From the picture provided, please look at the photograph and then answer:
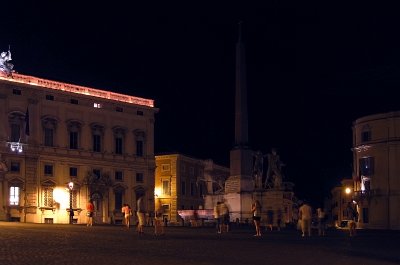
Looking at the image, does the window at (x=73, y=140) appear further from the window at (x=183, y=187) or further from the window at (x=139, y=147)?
the window at (x=183, y=187)

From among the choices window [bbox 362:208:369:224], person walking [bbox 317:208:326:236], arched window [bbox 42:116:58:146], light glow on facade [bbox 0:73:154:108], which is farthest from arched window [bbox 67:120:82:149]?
person walking [bbox 317:208:326:236]

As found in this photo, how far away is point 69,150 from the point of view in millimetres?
63500

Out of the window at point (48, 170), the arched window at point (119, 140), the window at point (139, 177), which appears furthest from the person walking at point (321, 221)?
the window at point (139, 177)

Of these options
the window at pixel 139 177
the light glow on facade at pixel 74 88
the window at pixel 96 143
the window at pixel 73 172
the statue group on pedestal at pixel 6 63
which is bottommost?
the window at pixel 139 177

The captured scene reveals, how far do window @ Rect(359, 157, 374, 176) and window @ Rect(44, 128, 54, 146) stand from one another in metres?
27.4

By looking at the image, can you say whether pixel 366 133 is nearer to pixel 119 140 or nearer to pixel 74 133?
pixel 119 140

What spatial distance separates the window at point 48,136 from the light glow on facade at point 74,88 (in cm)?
376

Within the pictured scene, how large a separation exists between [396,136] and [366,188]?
5422 millimetres

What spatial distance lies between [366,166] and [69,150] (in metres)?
26.3

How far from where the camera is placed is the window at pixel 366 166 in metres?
62.3

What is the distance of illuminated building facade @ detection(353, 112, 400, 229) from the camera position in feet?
198

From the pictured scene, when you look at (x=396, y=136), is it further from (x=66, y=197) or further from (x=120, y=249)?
(x=120, y=249)

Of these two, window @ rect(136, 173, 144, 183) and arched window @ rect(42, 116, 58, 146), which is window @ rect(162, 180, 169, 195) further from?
arched window @ rect(42, 116, 58, 146)

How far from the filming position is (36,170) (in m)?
59.9
